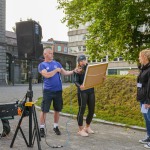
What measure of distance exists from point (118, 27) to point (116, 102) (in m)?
9.00

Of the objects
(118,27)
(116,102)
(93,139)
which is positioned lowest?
(93,139)

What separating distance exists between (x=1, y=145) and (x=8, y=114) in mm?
924

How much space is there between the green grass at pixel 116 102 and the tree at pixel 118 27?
6.14 meters

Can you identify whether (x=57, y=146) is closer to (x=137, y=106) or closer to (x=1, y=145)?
(x=1, y=145)

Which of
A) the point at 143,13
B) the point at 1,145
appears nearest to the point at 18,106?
the point at 1,145

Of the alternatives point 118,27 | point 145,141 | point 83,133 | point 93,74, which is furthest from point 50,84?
point 118,27

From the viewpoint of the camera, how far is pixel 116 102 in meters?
11.4

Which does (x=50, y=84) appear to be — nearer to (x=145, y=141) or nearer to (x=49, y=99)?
(x=49, y=99)

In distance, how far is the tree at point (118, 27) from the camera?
18.4 metres

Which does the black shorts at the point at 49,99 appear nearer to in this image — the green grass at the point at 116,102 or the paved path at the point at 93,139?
the paved path at the point at 93,139

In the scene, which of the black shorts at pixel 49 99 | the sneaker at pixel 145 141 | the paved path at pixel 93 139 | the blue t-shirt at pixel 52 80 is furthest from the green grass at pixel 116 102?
the blue t-shirt at pixel 52 80

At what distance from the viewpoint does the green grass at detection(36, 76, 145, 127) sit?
969cm

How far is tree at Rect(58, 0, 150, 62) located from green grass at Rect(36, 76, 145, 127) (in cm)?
614

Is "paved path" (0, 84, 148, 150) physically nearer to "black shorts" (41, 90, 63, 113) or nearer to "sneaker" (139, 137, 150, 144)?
"sneaker" (139, 137, 150, 144)
